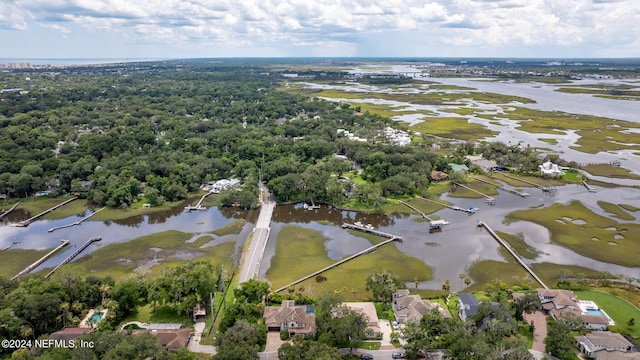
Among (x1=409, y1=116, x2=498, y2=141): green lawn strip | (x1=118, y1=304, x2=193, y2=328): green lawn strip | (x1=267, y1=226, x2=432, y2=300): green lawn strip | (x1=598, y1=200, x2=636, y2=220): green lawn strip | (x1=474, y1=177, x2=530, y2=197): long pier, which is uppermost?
(x1=409, y1=116, x2=498, y2=141): green lawn strip

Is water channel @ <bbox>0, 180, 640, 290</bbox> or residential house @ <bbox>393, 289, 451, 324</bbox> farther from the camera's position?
water channel @ <bbox>0, 180, 640, 290</bbox>

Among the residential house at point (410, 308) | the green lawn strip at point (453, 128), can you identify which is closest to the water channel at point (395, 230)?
the residential house at point (410, 308)

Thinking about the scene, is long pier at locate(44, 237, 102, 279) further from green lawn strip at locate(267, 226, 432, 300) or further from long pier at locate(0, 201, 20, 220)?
green lawn strip at locate(267, 226, 432, 300)

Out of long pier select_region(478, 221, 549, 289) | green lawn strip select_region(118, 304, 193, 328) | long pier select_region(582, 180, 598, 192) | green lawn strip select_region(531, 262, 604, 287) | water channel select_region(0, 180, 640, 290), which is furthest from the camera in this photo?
long pier select_region(582, 180, 598, 192)

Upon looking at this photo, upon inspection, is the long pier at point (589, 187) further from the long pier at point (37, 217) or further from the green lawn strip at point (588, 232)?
the long pier at point (37, 217)

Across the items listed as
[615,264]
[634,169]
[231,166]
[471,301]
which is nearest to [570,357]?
[471,301]

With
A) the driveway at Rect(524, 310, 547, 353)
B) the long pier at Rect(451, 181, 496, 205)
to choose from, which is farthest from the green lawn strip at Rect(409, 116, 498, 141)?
the driveway at Rect(524, 310, 547, 353)
